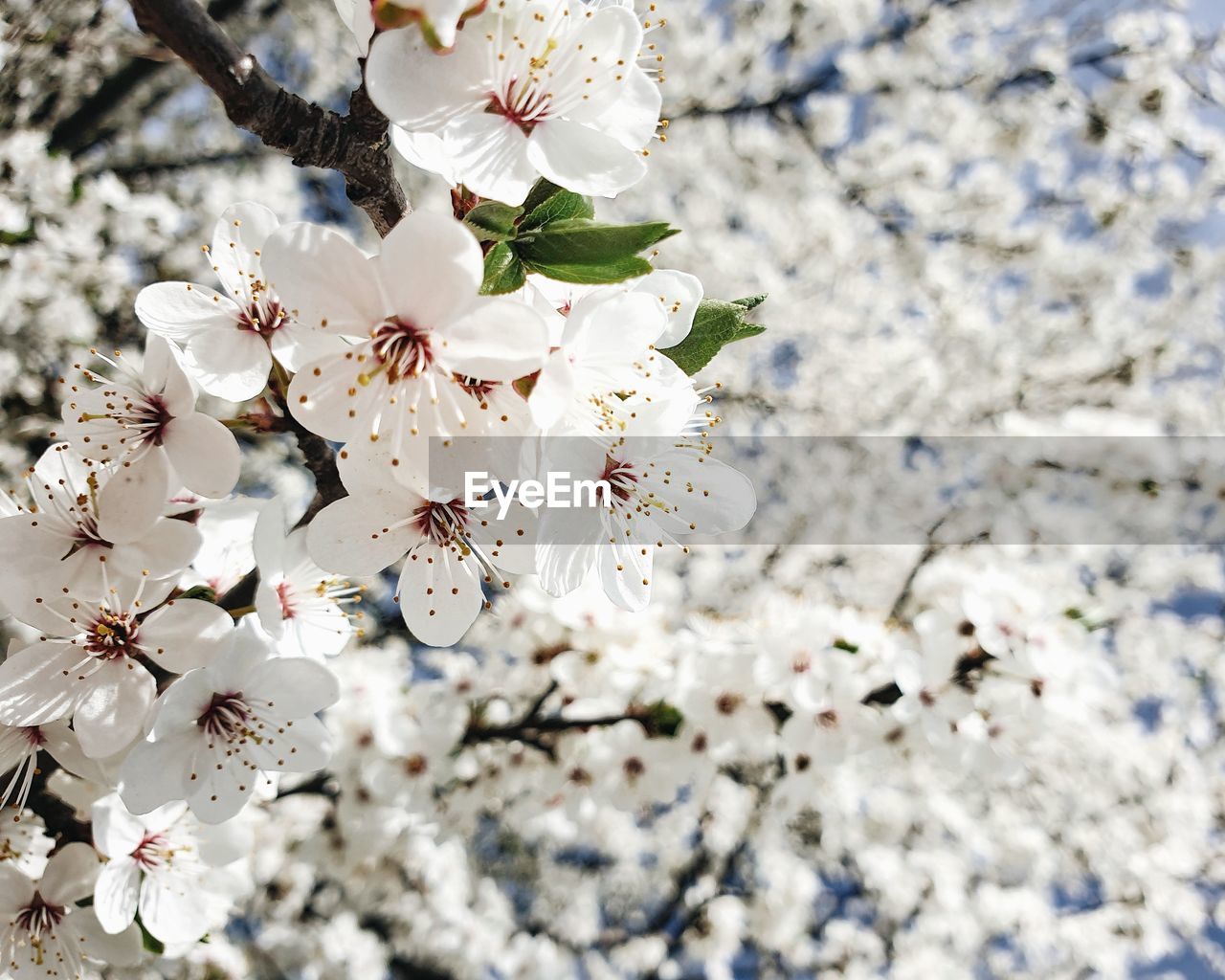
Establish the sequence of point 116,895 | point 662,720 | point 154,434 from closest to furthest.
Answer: point 154,434, point 116,895, point 662,720

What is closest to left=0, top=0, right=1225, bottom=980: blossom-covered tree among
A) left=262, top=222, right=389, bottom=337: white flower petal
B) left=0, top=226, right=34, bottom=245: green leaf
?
left=262, top=222, right=389, bottom=337: white flower petal

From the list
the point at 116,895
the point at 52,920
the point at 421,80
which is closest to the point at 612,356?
the point at 421,80

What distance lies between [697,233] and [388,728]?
4.01m

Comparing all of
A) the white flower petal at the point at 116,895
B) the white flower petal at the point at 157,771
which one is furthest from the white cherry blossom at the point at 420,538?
the white flower petal at the point at 116,895

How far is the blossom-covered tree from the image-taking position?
2.43 ft

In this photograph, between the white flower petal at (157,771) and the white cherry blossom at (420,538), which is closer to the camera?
the white cherry blossom at (420,538)

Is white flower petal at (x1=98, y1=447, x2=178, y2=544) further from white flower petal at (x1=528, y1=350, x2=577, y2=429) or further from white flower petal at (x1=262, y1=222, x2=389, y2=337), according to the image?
white flower petal at (x1=528, y1=350, x2=577, y2=429)

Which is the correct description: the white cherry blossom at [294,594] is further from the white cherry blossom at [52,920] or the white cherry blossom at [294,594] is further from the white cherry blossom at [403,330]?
the white cherry blossom at [52,920]

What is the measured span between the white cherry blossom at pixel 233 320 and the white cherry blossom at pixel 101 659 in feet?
0.87

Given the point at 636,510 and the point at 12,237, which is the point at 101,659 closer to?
the point at 636,510

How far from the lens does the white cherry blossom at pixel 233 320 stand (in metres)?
0.81

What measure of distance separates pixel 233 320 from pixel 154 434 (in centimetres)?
15

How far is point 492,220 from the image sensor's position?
0.72m

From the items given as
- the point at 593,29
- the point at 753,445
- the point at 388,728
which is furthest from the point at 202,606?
the point at 753,445
